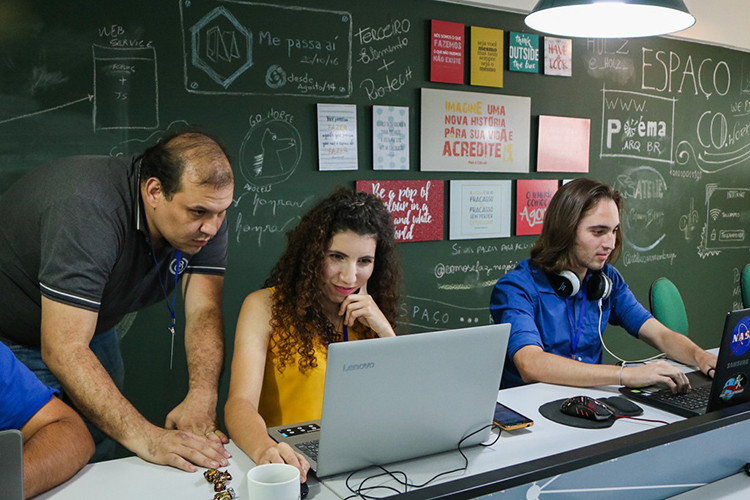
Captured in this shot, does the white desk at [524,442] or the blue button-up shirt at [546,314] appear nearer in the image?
the white desk at [524,442]

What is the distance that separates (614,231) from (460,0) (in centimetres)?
161

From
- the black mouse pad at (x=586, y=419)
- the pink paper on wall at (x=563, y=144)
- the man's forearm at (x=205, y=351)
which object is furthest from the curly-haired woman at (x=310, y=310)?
the pink paper on wall at (x=563, y=144)

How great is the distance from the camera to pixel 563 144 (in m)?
3.65

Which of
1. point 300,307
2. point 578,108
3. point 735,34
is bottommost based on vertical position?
point 300,307

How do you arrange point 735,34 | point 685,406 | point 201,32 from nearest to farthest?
point 685,406 → point 201,32 → point 735,34

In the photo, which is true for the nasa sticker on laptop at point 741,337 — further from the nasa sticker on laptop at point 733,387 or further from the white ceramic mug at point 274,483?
the white ceramic mug at point 274,483

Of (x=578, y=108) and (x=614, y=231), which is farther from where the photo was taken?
(x=578, y=108)

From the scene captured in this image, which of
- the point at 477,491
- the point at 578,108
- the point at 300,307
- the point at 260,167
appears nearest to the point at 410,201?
the point at 260,167

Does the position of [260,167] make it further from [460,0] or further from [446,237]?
[460,0]

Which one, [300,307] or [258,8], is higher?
[258,8]

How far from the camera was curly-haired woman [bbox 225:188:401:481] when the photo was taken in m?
1.68

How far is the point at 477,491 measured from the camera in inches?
39.5

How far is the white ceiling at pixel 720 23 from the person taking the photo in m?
4.14

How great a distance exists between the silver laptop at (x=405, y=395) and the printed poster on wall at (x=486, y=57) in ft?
7.65
